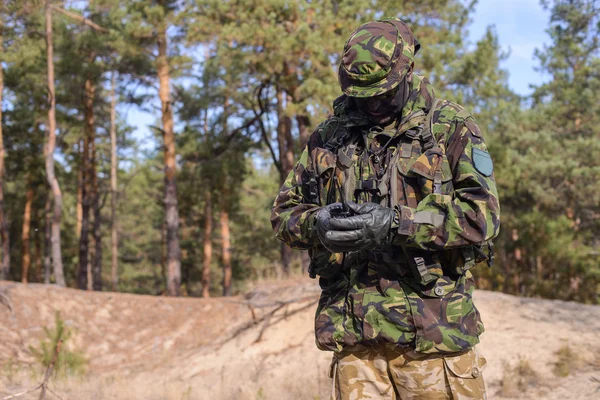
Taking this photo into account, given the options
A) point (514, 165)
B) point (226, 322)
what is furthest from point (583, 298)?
point (226, 322)

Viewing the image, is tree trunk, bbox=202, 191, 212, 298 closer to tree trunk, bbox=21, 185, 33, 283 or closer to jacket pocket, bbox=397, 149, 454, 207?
tree trunk, bbox=21, 185, 33, 283

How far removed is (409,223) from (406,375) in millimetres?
596

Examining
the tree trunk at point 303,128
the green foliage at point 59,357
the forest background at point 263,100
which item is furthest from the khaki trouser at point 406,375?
the tree trunk at point 303,128

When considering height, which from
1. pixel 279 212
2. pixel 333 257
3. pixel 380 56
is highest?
pixel 380 56

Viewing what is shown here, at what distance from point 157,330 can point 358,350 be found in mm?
7981

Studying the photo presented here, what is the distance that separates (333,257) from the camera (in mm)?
2279

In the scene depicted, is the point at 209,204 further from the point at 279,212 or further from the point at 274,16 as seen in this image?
the point at 279,212

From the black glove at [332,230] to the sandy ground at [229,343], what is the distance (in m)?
3.54

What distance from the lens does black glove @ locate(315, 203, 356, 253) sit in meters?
1.90

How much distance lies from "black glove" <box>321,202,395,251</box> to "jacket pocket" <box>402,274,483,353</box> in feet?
1.07

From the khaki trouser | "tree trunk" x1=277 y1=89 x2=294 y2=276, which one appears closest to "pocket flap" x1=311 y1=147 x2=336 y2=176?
the khaki trouser

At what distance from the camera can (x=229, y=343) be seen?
8320 millimetres

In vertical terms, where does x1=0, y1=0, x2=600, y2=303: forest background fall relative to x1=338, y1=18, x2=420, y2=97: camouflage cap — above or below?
above

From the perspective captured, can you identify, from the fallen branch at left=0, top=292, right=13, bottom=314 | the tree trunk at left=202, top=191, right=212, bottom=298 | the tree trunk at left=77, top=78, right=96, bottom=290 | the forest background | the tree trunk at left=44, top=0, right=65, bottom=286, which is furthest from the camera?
the tree trunk at left=202, top=191, right=212, bottom=298
